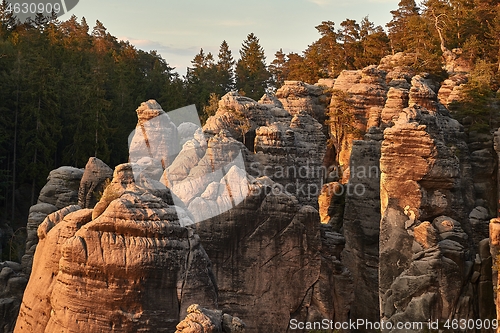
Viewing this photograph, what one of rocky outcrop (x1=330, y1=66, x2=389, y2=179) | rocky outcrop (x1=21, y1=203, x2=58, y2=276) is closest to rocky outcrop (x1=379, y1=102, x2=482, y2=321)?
rocky outcrop (x1=330, y1=66, x2=389, y2=179)

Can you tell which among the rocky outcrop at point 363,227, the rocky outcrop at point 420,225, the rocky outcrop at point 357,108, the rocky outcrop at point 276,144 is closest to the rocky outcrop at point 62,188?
the rocky outcrop at point 276,144

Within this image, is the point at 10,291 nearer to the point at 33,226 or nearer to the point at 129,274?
the point at 33,226

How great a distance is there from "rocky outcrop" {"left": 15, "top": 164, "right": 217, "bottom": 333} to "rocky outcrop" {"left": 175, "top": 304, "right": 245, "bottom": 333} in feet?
4.97

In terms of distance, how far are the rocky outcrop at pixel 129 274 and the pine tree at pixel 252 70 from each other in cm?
4778

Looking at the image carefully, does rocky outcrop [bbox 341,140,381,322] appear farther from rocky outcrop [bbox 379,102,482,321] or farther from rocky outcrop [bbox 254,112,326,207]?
rocky outcrop [bbox 379,102,482,321]

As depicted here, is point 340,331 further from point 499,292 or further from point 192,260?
point 192,260

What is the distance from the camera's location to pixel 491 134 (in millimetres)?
34094

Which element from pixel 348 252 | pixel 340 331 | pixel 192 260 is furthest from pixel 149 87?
pixel 192 260

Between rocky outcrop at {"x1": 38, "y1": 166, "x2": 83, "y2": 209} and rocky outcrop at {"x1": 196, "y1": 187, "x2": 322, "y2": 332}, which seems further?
rocky outcrop at {"x1": 38, "y1": 166, "x2": 83, "y2": 209}

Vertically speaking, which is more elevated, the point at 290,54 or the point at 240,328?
the point at 290,54

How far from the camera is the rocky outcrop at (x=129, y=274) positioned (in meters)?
14.5

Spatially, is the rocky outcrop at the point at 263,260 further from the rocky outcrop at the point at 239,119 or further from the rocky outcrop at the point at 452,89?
the rocky outcrop at the point at 452,89

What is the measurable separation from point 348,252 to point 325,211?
310 cm

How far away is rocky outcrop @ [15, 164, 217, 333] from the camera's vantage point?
14.5 meters
